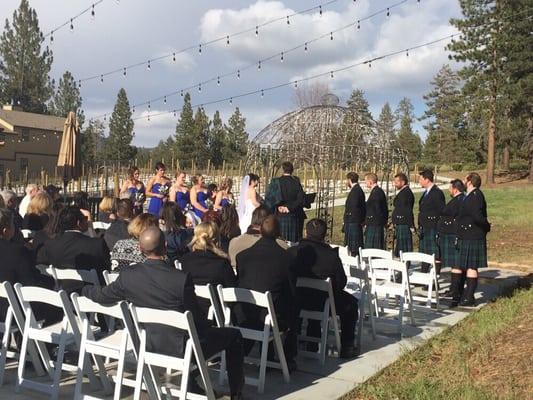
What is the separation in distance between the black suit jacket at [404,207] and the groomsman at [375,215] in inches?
7.8

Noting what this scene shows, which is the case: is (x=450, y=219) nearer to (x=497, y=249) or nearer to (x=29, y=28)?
(x=497, y=249)

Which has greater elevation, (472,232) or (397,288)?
(472,232)

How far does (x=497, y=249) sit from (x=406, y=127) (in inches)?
A: 2436

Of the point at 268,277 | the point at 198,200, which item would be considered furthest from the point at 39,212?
the point at 268,277

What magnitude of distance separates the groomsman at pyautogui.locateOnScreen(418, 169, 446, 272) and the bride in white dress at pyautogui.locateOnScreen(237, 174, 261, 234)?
8.30 feet

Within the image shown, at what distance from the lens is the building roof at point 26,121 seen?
133ft

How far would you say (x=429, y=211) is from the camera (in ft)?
28.5

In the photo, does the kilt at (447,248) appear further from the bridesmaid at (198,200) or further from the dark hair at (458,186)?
the bridesmaid at (198,200)

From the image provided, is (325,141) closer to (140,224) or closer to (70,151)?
(70,151)

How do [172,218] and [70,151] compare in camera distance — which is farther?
[70,151]

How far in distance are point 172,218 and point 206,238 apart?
1744 mm

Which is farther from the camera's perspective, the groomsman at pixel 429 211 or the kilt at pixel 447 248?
the groomsman at pixel 429 211

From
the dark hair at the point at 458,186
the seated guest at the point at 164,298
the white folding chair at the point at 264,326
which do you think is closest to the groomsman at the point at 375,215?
the dark hair at the point at 458,186

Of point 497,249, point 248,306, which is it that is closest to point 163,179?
point 248,306
